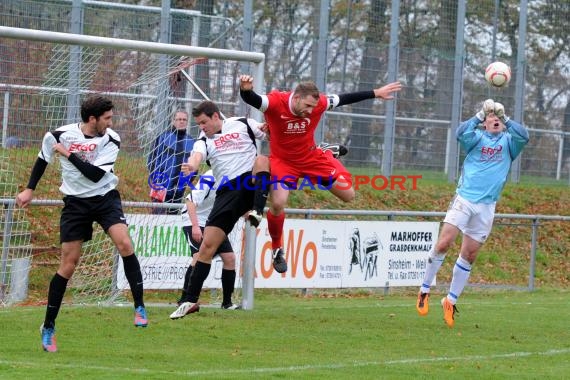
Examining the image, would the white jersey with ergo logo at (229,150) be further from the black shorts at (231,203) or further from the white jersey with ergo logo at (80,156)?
the white jersey with ergo logo at (80,156)

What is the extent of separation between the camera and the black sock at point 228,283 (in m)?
13.5

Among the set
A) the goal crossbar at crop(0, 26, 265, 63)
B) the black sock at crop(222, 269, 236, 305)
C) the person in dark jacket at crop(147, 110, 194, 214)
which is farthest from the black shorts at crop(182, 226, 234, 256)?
the goal crossbar at crop(0, 26, 265, 63)

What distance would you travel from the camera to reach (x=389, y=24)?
22656 mm

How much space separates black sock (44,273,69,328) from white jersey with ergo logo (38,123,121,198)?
0.79 metres

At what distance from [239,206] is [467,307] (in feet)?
15.9

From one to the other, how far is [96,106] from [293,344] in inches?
114

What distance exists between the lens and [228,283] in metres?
13.6

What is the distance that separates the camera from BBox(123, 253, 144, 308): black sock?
1010 cm

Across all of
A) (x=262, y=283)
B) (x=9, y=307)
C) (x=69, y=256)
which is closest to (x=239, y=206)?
(x=69, y=256)

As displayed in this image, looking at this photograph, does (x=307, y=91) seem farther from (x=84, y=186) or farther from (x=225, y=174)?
(x=84, y=186)

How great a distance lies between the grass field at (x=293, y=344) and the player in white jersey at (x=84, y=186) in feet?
2.32

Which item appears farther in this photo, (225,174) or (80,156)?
(225,174)

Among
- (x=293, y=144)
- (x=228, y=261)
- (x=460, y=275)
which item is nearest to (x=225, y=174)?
(x=293, y=144)

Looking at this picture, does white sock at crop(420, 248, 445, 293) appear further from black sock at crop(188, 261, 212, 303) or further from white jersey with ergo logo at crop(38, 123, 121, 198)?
white jersey with ergo logo at crop(38, 123, 121, 198)
